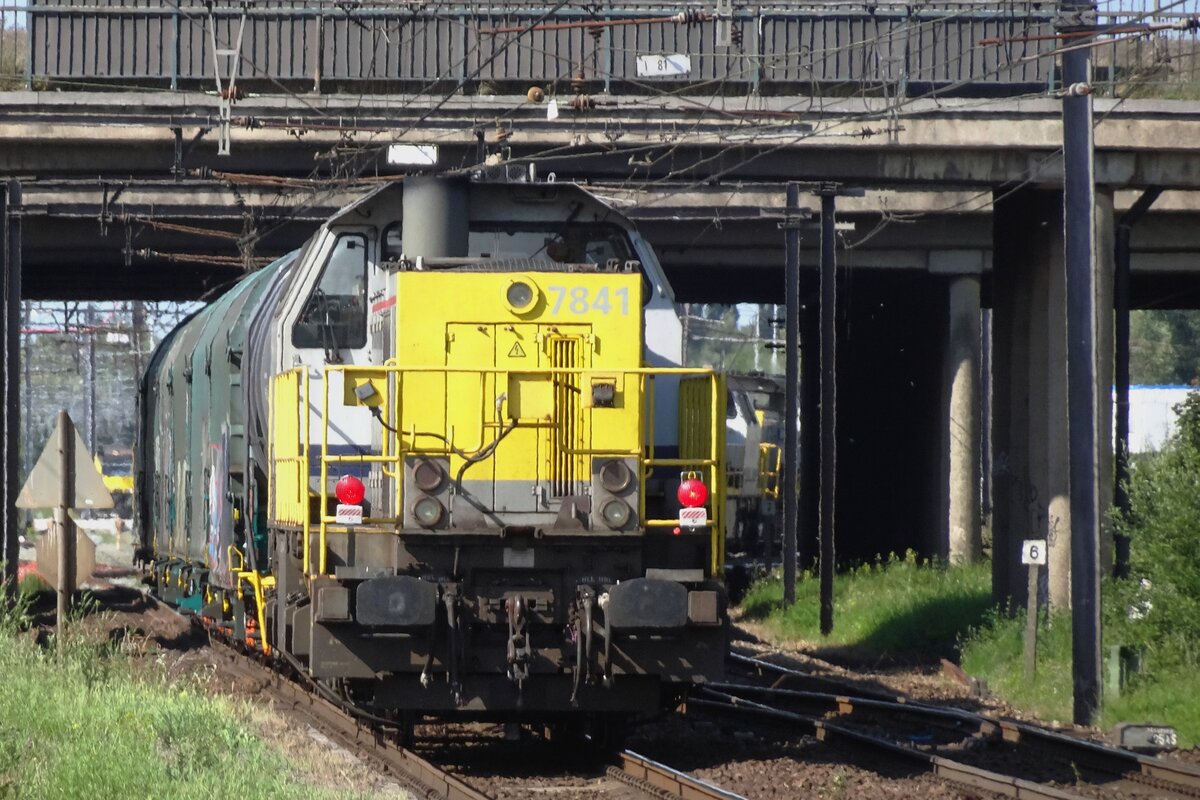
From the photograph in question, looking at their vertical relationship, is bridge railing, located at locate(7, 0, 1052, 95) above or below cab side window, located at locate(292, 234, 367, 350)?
above

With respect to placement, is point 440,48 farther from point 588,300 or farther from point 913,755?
point 913,755

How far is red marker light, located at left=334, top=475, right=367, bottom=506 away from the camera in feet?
29.4

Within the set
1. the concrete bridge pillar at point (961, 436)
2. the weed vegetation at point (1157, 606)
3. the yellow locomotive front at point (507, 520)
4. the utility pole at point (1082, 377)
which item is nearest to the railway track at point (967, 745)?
the utility pole at point (1082, 377)

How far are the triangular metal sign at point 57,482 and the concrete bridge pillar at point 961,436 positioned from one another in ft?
65.2

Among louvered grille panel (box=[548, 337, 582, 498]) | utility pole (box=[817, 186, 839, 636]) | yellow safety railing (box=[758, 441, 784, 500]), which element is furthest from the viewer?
yellow safety railing (box=[758, 441, 784, 500])

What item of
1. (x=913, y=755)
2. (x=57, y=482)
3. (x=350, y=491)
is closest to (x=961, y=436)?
(x=913, y=755)

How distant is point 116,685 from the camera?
37.6 ft

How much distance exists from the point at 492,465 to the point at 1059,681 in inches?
295

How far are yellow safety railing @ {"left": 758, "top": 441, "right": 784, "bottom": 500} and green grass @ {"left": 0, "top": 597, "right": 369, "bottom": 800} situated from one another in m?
21.8

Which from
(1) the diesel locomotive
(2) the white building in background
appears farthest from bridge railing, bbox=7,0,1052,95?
(2) the white building in background

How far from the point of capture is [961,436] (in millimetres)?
30156

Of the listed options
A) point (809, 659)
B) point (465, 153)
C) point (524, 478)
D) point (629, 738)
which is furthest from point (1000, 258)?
point (524, 478)

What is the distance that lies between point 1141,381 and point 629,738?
74.6m

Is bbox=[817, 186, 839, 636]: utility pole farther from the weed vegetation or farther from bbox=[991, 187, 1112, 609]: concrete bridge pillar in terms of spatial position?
the weed vegetation
